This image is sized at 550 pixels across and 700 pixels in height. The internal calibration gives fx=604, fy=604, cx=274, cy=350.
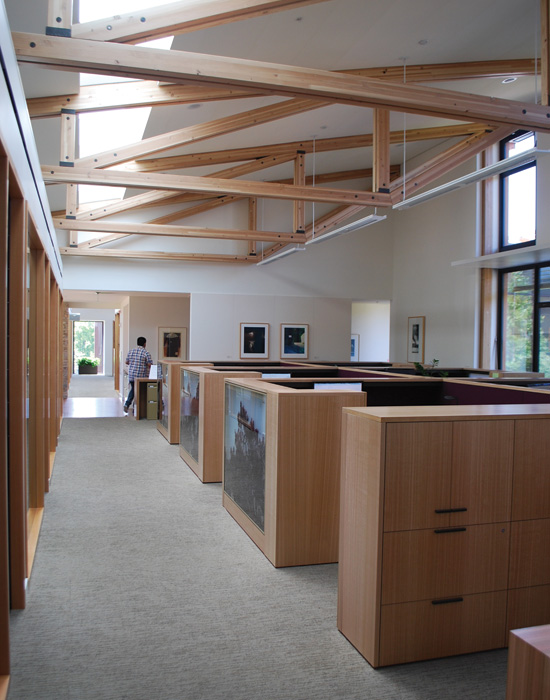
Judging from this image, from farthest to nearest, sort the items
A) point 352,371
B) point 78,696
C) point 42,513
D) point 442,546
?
1. point 352,371
2. point 42,513
3. point 442,546
4. point 78,696

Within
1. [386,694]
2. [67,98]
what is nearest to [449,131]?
[67,98]

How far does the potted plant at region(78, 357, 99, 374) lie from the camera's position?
95.7 feet

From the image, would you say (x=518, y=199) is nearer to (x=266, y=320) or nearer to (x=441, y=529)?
(x=266, y=320)

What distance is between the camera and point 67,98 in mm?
6828

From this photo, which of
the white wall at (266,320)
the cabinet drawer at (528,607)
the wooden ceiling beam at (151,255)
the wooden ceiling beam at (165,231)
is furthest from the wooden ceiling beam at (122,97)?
the white wall at (266,320)

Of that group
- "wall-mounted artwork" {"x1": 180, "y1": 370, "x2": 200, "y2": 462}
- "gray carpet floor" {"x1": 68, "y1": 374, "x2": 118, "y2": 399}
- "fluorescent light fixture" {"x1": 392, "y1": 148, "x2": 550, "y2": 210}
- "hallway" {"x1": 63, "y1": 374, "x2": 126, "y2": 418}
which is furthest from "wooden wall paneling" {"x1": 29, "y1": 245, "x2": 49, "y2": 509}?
"gray carpet floor" {"x1": 68, "y1": 374, "x2": 118, "y2": 399}

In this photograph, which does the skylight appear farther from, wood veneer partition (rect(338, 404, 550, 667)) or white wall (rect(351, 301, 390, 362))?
white wall (rect(351, 301, 390, 362))

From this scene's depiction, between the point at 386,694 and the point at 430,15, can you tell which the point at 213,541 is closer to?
the point at 386,694

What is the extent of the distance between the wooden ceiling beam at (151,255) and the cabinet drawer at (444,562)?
11558 millimetres

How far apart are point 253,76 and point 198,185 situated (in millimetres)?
3190

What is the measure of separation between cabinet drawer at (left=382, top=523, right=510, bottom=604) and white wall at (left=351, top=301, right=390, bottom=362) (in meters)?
17.6

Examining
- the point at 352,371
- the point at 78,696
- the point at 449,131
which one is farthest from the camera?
the point at 449,131

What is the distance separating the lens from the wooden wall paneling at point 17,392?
3.37 meters

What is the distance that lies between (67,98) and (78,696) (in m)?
6.27
